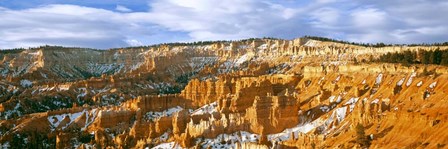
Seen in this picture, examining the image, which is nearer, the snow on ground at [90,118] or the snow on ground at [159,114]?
the snow on ground at [159,114]

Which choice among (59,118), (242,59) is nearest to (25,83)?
(242,59)

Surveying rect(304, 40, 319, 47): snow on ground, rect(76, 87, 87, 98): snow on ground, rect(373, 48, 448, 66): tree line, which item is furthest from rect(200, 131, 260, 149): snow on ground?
rect(304, 40, 319, 47): snow on ground

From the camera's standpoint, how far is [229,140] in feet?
215

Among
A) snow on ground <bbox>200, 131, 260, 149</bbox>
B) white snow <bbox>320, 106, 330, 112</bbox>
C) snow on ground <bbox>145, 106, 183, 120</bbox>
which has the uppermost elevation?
white snow <bbox>320, 106, 330, 112</bbox>

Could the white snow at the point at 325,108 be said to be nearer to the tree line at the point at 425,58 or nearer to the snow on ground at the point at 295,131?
the snow on ground at the point at 295,131

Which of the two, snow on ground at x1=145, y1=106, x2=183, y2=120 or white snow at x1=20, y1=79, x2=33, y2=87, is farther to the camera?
white snow at x1=20, y1=79, x2=33, y2=87

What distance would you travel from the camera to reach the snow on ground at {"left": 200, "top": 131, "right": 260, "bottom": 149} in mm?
64188

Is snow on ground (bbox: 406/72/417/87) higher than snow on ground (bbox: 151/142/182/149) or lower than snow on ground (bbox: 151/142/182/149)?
higher

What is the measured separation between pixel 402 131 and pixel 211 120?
27.2 metres

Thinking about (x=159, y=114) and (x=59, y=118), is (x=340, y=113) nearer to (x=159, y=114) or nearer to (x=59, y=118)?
(x=159, y=114)

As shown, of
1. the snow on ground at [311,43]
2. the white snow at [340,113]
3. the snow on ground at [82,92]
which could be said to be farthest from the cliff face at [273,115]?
the snow on ground at [311,43]

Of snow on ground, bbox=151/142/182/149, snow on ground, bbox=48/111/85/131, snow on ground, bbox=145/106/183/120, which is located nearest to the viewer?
snow on ground, bbox=151/142/182/149

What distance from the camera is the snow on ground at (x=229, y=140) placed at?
64188mm

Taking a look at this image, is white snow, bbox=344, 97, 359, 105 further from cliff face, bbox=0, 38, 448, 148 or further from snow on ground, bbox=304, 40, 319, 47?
snow on ground, bbox=304, 40, 319, 47
